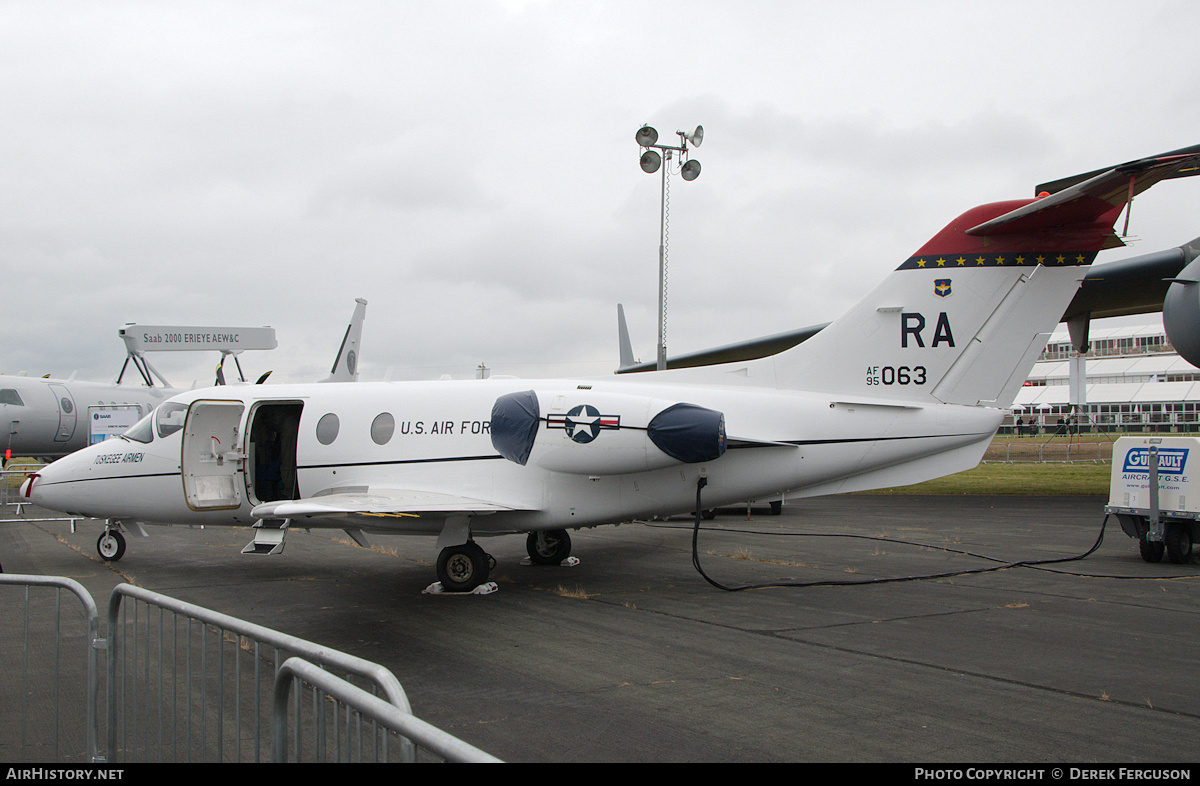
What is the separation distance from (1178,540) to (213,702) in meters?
12.6

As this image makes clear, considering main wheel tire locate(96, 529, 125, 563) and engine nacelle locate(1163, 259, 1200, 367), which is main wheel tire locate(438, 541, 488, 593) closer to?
main wheel tire locate(96, 529, 125, 563)

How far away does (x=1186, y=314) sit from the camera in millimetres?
12930

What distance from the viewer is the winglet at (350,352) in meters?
28.3

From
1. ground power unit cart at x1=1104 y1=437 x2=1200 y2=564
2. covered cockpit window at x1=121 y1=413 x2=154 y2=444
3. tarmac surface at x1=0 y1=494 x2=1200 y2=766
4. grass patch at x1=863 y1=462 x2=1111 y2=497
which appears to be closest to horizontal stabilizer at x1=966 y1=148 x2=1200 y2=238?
ground power unit cart at x1=1104 y1=437 x2=1200 y2=564

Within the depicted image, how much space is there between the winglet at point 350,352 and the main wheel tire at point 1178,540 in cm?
2345

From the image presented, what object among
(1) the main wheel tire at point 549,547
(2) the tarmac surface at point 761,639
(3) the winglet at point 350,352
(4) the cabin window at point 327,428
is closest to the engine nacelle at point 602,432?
(2) the tarmac surface at point 761,639

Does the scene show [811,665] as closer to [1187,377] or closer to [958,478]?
[958,478]

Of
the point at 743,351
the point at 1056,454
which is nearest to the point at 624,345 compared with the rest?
the point at 743,351

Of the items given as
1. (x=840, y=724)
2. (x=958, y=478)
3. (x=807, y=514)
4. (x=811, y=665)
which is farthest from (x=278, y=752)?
(x=958, y=478)

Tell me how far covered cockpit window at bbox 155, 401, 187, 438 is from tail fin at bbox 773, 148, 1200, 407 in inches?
366

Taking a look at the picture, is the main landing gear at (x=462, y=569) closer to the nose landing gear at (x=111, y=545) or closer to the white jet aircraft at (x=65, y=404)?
the nose landing gear at (x=111, y=545)

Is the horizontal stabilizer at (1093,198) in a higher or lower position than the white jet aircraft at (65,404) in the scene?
higher

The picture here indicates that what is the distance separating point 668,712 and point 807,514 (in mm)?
16587

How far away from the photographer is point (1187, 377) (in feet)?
269
